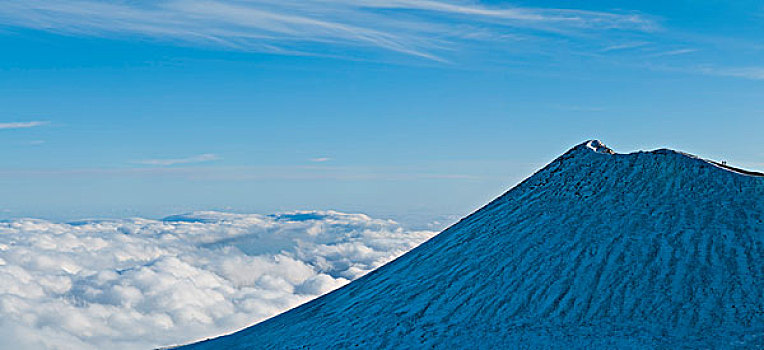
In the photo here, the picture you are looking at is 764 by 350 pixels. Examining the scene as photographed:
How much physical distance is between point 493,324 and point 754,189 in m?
12.4

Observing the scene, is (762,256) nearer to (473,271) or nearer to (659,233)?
(659,233)

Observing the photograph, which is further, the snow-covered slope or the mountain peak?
the mountain peak

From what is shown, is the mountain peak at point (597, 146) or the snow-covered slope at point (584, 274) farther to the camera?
the mountain peak at point (597, 146)

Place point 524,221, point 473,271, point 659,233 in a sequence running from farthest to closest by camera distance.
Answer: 1. point 524,221
2. point 473,271
3. point 659,233

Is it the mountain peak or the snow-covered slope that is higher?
the mountain peak

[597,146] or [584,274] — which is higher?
[597,146]

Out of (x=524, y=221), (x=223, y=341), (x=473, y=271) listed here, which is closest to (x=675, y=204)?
(x=524, y=221)

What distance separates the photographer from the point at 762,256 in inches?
982

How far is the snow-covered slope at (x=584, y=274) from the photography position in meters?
23.5

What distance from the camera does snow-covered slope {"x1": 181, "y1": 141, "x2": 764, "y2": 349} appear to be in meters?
23.5

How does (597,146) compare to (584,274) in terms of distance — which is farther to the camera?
(597,146)

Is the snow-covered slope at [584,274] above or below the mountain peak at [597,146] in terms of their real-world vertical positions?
below

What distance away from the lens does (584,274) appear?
26172 millimetres

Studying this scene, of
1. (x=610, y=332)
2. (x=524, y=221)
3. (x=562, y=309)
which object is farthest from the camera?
(x=524, y=221)
